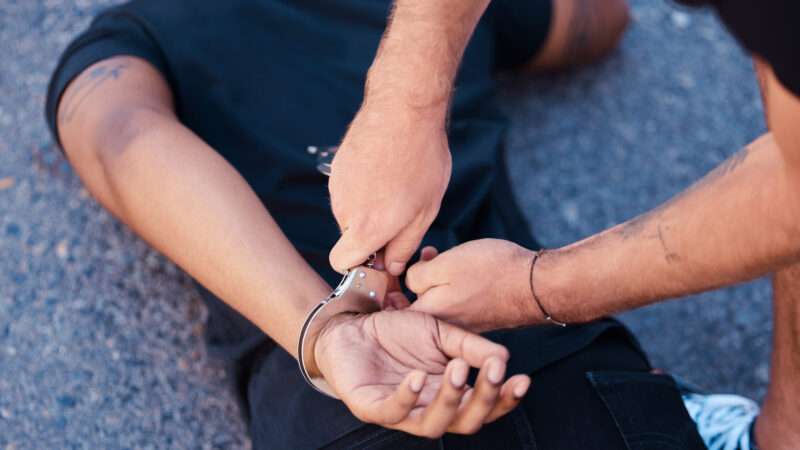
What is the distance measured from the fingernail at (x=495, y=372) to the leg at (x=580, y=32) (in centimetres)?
104

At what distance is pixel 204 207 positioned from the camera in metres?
1.21

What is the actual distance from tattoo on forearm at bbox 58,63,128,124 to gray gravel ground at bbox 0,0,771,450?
0.79 feet

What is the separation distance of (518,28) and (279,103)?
1.83ft

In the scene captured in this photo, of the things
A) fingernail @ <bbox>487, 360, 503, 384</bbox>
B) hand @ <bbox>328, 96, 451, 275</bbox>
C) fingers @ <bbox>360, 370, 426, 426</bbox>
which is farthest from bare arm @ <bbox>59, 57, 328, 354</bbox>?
fingernail @ <bbox>487, 360, 503, 384</bbox>

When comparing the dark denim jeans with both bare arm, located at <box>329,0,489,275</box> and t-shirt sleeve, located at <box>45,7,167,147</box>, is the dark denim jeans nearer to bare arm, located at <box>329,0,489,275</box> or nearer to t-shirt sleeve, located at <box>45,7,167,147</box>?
bare arm, located at <box>329,0,489,275</box>

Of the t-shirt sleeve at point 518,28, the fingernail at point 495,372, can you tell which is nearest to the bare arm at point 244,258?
the fingernail at point 495,372

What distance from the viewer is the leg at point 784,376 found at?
1.17 metres

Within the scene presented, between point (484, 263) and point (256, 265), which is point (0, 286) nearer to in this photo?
point (256, 265)

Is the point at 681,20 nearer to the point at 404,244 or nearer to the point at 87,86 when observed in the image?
the point at 404,244

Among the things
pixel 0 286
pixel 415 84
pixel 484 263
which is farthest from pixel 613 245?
pixel 0 286

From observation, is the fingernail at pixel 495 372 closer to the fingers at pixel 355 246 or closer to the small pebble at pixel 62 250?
the fingers at pixel 355 246

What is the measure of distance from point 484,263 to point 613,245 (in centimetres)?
17

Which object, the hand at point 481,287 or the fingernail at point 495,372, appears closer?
the fingernail at point 495,372

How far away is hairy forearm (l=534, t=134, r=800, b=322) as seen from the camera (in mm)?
876
